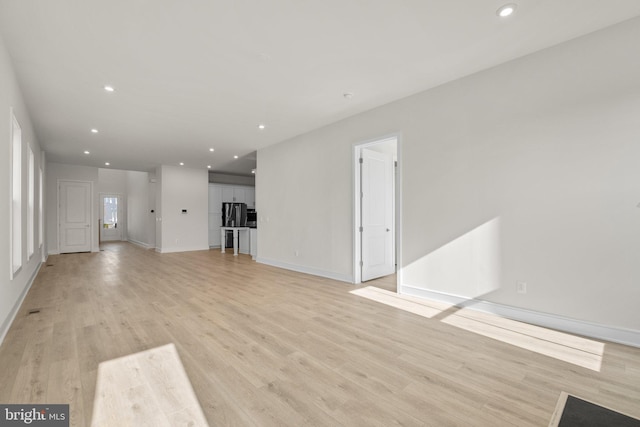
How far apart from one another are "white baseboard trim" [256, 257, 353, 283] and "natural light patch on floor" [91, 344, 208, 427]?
3130mm

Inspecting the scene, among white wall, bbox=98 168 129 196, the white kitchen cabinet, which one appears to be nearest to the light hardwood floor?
the white kitchen cabinet

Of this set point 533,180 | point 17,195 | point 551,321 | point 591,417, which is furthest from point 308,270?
point 591,417

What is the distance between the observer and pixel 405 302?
12.5ft

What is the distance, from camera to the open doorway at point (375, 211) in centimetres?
490

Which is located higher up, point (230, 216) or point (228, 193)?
point (228, 193)

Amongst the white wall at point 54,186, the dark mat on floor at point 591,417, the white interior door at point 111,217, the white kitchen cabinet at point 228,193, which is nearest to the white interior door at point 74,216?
the white wall at point 54,186

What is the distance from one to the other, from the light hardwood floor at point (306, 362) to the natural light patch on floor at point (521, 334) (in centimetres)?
8

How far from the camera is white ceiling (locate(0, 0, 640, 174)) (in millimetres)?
2379

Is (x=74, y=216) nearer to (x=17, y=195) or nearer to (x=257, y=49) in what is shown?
(x=17, y=195)

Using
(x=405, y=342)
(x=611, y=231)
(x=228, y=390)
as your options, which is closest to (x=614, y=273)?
(x=611, y=231)

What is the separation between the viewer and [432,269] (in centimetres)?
385

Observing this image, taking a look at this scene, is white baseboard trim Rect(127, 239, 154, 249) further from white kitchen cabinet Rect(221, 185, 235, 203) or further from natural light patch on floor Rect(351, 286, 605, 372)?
natural light patch on floor Rect(351, 286, 605, 372)

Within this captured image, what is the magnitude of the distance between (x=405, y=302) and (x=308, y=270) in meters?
2.37

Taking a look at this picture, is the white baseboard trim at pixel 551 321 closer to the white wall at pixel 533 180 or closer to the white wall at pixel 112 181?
the white wall at pixel 533 180
